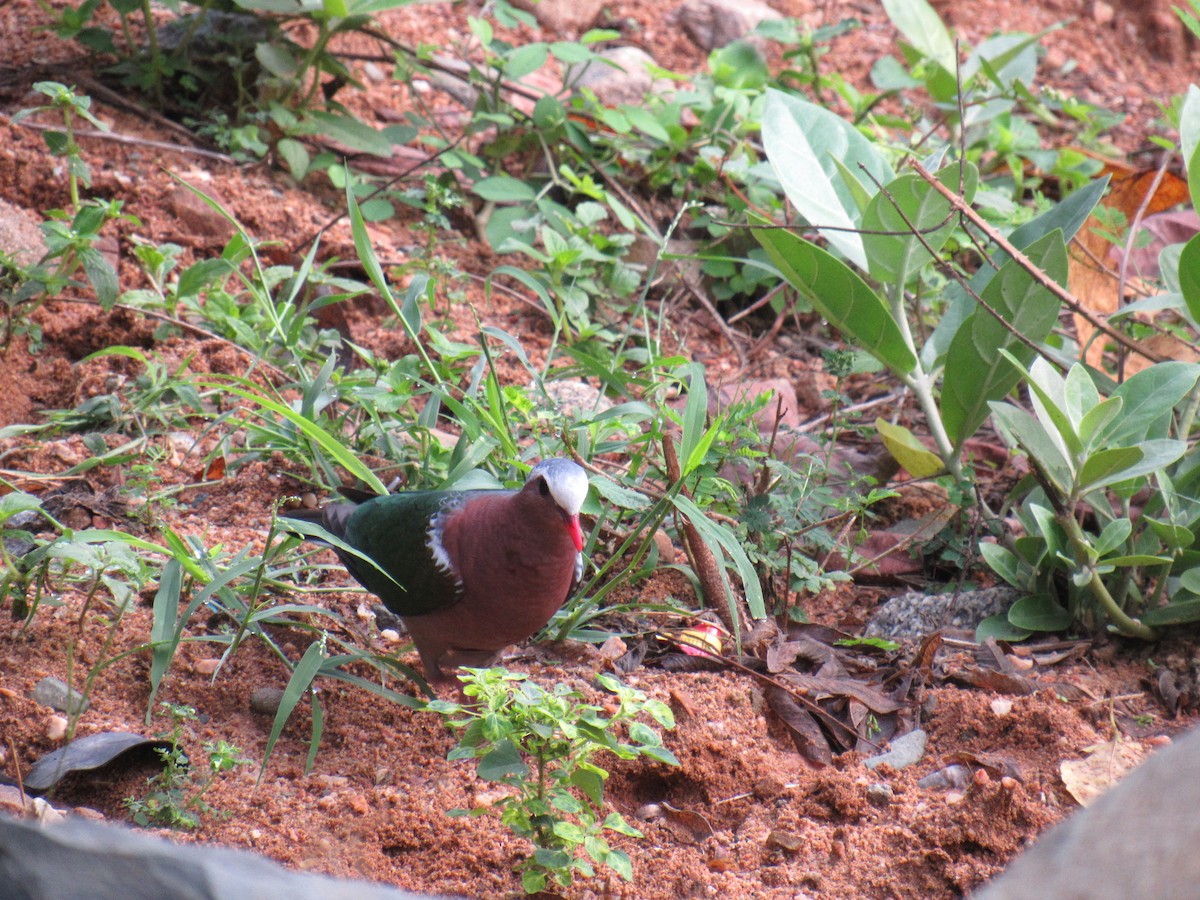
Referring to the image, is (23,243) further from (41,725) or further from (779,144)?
(779,144)

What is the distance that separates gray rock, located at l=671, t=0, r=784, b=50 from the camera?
6203 mm

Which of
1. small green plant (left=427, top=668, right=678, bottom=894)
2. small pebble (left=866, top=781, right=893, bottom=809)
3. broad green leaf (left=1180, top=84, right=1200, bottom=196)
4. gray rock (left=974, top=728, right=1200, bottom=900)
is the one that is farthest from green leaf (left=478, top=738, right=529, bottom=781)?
broad green leaf (left=1180, top=84, right=1200, bottom=196)

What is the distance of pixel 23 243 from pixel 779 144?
8.24 feet

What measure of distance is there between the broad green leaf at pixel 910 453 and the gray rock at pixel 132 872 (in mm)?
2530

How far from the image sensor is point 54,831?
1136 millimetres

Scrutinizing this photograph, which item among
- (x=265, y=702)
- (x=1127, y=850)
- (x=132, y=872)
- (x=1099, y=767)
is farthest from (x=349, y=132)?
(x=1127, y=850)

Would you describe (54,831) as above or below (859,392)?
above

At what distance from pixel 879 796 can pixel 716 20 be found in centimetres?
499

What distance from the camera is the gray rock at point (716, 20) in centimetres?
620

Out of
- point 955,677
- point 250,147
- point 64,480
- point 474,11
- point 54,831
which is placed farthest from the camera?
point 474,11

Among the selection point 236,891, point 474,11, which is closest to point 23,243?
point 474,11

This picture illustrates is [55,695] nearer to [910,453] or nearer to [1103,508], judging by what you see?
[910,453]

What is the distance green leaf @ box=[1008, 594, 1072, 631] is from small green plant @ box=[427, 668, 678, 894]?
4.29 feet

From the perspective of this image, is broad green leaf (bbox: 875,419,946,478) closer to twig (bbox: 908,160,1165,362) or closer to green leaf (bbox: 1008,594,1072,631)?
green leaf (bbox: 1008,594,1072,631)
